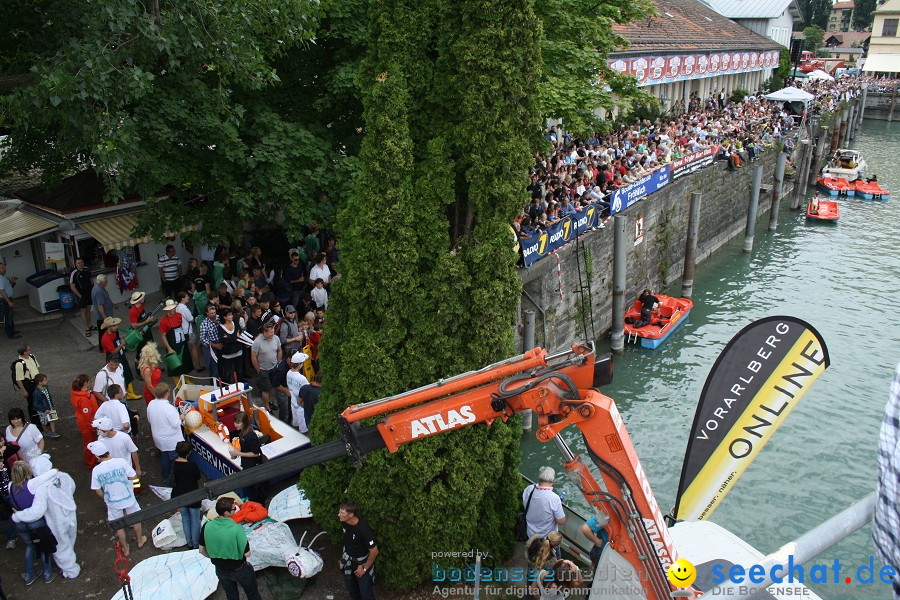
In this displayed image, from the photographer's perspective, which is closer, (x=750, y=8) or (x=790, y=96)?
(x=790, y=96)

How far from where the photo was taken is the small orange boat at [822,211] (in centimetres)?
3359

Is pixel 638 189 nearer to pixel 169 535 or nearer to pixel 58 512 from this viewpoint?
pixel 169 535

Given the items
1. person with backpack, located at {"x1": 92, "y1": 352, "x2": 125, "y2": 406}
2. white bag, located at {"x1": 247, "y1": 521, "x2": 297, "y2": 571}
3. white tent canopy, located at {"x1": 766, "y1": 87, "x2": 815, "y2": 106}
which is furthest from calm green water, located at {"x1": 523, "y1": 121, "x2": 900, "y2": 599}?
white tent canopy, located at {"x1": 766, "y1": 87, "x2": 815, "y2": 106}

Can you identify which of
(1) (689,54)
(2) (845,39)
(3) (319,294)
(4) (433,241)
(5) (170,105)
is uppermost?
(2) (845,39)

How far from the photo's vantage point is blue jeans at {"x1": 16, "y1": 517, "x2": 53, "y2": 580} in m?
8.47

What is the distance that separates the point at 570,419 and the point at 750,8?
2374 inches

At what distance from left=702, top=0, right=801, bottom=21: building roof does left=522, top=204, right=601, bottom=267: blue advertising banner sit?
1774 inches

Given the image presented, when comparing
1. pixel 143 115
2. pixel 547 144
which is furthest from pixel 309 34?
pixel 547 144

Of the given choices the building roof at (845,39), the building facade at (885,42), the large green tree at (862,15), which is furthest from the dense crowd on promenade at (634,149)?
the large green tree at (862,15)

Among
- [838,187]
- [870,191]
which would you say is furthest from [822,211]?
[870,191]

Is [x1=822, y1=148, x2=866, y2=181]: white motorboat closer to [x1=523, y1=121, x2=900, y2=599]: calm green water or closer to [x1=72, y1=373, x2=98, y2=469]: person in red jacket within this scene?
[x1=523, y1=121, x2=900, y2=599]: calm green water

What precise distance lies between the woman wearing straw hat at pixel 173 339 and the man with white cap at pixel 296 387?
3178 millimetres

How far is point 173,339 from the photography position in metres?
13.6

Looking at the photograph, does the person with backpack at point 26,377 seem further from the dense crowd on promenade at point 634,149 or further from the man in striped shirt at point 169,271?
the dense crowd on promenade at point 634,149
